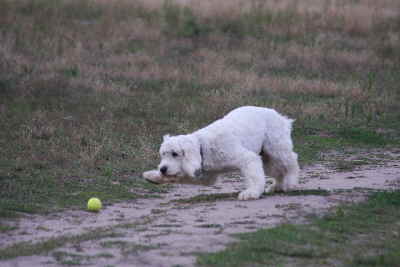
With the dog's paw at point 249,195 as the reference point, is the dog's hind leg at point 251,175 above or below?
above

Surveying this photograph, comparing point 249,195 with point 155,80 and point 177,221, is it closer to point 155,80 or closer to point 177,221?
point 177,221

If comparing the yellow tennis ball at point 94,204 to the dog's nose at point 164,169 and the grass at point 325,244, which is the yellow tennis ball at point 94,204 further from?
the grass at point 325,244

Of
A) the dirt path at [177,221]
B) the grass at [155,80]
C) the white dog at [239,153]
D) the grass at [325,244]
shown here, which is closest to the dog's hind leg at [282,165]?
the white dog at [239,153]

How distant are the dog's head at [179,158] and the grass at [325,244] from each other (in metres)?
1.82

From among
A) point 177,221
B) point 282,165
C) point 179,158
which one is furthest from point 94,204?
point 282,165

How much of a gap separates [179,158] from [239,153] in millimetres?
796

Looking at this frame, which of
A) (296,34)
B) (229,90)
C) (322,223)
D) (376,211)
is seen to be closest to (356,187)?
(376,211)

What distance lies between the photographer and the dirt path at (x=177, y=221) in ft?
21.9

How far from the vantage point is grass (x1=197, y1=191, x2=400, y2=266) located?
648 centimetres

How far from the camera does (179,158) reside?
9312 millimetres

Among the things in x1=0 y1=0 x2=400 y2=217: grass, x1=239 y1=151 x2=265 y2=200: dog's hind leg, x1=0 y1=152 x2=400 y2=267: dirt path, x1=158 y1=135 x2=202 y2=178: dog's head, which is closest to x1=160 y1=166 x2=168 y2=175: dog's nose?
x1=158 y1=135 x2=202 y2=178: dog's head

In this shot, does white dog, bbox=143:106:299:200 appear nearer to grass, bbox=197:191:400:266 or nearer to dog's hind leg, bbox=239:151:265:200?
dog's hind leg, bbox=239:151:265:200

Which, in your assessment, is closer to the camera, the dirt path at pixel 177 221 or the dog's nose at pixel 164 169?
the dirt path at pixel 177 221

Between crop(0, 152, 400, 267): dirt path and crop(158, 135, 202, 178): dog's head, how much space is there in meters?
0.44
